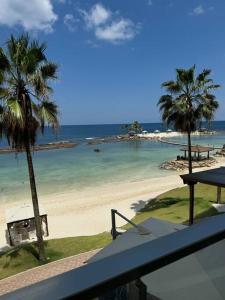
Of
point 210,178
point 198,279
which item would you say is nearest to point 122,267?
point 198,279

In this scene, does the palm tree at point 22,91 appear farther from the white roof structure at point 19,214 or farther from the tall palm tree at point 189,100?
the tall palm tree at point 189,100

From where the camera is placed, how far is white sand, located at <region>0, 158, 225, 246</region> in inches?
867

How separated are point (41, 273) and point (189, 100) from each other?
14408mm

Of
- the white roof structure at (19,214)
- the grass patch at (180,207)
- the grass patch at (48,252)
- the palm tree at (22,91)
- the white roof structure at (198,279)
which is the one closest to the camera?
the white roof structure at (198,279)

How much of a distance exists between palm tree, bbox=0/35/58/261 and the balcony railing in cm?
1239

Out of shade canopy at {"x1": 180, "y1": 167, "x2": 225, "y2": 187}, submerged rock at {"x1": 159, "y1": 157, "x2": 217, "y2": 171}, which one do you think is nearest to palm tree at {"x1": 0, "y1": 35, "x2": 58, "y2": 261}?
shade canopy at {"x1": 180, "y1": 167, "x2": 225, "y2": 187}

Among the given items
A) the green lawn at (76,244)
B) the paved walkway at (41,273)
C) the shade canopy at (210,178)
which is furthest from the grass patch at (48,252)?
the shade canopy at (210,178)

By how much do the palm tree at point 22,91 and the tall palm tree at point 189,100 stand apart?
10346 mm

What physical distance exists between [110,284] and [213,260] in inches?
31.7

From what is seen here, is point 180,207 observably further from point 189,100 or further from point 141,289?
point 141,289

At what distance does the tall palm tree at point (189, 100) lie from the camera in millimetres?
21453

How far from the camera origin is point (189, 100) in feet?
70.5

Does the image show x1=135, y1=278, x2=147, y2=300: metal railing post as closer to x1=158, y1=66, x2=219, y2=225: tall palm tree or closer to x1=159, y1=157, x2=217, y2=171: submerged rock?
x1=158, y1=66, x2=219, y2=225: tall palm tree

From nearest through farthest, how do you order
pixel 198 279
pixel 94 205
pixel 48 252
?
1. pixel 198 279
2. pixel 48 252
3. pixel 94 205
